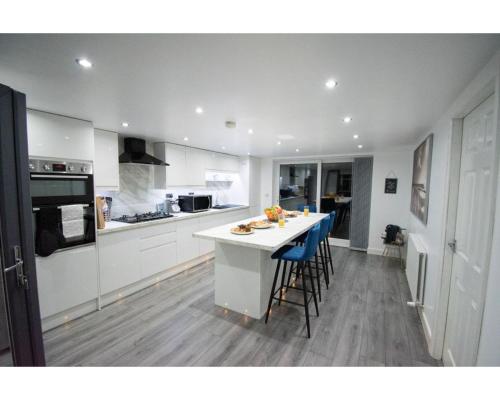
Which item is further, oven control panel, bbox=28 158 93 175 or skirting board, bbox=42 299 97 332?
skirting board, bbox=42 299 97 332

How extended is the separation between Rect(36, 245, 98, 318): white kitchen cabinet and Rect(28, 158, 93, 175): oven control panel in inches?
32.4

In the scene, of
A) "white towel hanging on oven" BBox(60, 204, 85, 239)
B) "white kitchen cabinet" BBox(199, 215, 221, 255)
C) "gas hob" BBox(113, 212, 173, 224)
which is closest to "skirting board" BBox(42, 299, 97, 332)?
"white towel hanging on oven" BBox(60, 204, 85, 239)

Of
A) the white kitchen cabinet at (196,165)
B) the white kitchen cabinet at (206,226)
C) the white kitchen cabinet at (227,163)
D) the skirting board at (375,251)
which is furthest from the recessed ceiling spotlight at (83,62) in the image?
the skirting board at (375,251)

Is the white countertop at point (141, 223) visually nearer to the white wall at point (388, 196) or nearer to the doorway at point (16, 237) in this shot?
the doorway at point (16, 237)

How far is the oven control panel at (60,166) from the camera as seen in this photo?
199 cm

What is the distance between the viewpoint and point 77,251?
2273 millimetres

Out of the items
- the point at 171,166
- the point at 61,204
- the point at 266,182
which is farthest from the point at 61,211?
the point at 266,182

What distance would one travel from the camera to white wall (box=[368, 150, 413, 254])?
419cm

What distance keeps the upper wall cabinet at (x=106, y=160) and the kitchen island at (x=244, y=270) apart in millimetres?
1546

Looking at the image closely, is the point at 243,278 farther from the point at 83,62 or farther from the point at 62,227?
the point at 83,62

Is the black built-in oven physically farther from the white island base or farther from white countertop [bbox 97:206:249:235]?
the white island base
